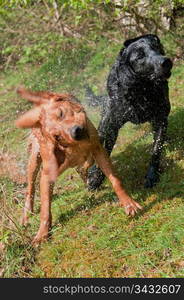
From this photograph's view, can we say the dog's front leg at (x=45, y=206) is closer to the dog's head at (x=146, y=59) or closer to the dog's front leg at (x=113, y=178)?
the dog's front leg at (x=113, y=178)

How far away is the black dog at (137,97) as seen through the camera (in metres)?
5.04

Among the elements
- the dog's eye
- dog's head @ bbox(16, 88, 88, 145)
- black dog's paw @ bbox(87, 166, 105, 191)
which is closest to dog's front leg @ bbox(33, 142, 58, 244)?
dog's head @ bbox(16, 88, 88, 145)

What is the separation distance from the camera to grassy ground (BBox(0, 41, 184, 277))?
399 cm

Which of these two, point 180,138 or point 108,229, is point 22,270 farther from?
point 180,138

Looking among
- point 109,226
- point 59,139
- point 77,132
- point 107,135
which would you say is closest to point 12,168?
point 107,135

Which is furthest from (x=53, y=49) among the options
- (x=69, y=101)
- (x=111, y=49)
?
(x=69, y=101)

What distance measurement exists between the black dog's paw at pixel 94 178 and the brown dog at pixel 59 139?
851 mm

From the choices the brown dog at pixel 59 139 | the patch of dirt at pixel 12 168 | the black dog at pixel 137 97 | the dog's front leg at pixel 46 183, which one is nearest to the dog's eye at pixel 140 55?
the black dog at pixel 137 97

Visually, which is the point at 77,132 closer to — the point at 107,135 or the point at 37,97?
the point at 37,97

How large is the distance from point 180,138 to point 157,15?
11.6ft

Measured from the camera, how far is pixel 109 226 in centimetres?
459

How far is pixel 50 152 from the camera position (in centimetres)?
425

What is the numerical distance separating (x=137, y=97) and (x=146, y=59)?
48 centimetres

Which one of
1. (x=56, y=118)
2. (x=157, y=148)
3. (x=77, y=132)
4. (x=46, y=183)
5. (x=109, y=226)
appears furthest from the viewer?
(x=157, y=148)
